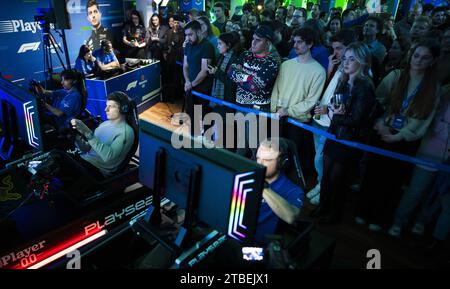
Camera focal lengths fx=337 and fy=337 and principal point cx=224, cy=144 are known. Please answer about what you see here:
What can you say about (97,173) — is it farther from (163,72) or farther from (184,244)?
(163,72)

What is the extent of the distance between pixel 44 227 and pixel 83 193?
1.05ft

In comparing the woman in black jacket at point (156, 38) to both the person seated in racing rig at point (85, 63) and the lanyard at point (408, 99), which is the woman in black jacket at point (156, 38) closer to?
the person seated in racing rig at point (85, 63)

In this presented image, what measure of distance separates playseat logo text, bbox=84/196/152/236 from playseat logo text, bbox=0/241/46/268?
11.9 inches

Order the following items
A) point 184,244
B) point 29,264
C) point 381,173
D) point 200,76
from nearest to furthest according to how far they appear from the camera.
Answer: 1. point 184,244
2. point 29,264
3. point 381,173
4. point 200,76

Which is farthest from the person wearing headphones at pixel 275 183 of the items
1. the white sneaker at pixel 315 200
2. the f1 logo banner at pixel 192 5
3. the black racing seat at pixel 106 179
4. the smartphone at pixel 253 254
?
the f1 logo banner at pixel 192 5

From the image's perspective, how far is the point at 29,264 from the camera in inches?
82.1

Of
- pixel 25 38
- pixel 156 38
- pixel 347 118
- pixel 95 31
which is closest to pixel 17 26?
pixel 25 38

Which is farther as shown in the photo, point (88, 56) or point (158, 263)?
point (88, 56)

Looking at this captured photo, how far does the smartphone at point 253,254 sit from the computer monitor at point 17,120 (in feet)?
5.79

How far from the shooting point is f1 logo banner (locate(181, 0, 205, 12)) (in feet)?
28.1

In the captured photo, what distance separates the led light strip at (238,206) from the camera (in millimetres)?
1389

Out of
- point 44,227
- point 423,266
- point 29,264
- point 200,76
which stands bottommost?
point 423,266

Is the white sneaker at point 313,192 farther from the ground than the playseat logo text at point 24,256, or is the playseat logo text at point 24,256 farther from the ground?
the playseat logo text at point 24,256

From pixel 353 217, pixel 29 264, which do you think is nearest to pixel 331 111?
pixel 353 217
